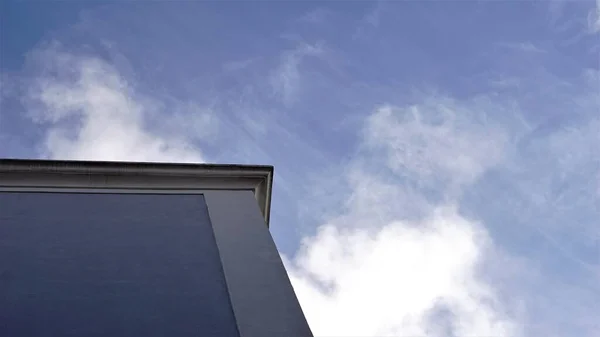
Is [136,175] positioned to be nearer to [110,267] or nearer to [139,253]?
[139,253]

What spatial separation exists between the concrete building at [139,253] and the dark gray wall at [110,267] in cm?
1

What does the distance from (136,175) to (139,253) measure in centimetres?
233

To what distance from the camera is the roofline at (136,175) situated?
10.3 meters

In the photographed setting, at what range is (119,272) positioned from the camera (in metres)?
8.09

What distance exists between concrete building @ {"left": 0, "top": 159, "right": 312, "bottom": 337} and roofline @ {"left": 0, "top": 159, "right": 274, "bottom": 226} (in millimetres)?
15

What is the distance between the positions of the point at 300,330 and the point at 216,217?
2.82 m

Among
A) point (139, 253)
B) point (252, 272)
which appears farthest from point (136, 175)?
point (252, 272)

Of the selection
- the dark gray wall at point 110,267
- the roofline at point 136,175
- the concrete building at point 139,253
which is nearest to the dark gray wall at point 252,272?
the concrete building at point 139,253

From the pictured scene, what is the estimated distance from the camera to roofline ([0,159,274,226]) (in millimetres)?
10297

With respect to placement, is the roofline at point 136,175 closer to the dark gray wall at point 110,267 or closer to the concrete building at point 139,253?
the concrete building at point 139,253

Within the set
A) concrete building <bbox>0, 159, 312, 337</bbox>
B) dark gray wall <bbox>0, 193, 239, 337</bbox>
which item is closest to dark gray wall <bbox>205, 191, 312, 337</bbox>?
concrete building <bbox>0, 159, 312, 337</bbox>

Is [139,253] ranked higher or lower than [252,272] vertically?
higher

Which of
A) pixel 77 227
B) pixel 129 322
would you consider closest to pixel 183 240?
pixel 77 227

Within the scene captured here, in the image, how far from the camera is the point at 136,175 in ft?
35.0
